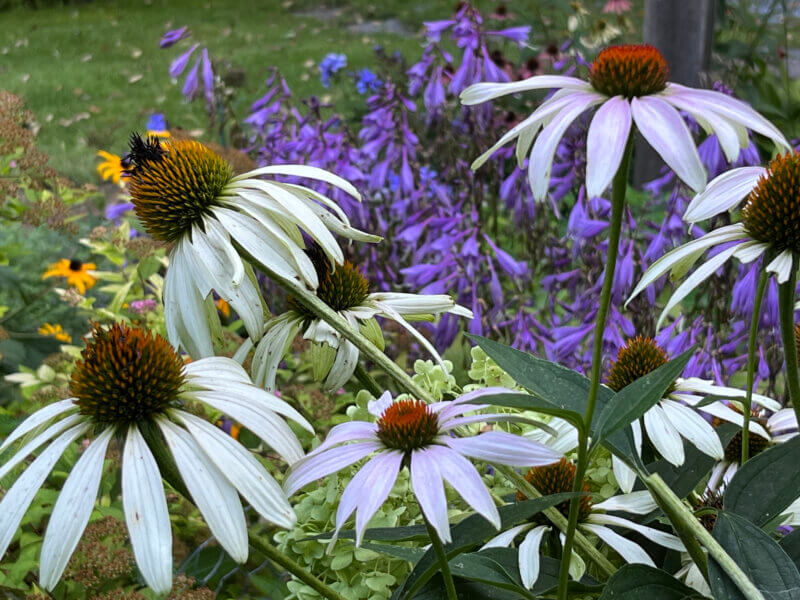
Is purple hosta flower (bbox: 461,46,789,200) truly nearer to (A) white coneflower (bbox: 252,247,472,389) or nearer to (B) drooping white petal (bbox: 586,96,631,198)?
(B) drooping white petal (bbox: 586,96,631,198)

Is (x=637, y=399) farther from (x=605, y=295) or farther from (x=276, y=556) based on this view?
(x=276, y=556)

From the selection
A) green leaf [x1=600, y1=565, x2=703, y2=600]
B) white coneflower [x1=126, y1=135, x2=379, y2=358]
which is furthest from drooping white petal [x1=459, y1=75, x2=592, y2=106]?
green leaf [x1=600, y1=565, x2=703, y2=600]

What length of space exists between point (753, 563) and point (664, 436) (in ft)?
0.57

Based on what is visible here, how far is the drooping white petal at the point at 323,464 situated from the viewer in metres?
0.65

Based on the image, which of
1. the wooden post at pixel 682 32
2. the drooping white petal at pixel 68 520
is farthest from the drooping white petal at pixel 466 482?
the wooden post at pixel 682 32

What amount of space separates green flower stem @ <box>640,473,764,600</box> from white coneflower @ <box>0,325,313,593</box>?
9.8 inches

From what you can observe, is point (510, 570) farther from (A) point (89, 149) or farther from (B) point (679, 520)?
(A) point (89, 149)

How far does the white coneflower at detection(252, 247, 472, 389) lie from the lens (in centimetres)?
86

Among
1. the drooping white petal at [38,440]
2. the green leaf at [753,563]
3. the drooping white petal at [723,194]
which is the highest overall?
the drooping white petal at [723,194]

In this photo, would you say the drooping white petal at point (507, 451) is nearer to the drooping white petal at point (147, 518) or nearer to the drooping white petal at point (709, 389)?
the drooping white petal at point (147, 518)

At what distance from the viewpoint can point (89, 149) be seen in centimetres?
474

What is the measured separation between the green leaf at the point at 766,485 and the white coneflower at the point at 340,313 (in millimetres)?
272

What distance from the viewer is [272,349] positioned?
86cm

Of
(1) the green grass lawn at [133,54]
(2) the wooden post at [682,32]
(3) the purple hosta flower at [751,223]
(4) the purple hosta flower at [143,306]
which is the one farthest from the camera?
(1) the green grass lawn at [133,54]
